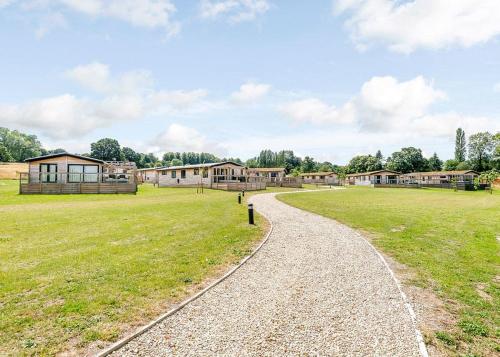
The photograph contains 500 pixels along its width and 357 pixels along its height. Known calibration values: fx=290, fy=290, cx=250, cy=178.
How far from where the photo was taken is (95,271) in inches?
306

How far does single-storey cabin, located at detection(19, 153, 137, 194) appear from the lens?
31609 mm

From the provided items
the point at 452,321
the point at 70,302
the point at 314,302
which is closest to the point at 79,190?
the point at 70,302

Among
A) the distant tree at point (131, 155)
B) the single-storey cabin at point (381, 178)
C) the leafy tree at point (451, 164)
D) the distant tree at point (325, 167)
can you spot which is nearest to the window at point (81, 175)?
the single-storey cabin at point (381, 178)

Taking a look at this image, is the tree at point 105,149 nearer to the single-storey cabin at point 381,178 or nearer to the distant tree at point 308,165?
the distant tree at point 308,165

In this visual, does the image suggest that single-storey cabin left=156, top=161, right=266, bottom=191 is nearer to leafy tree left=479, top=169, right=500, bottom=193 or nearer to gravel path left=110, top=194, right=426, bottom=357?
leafy tree left=479, top=169, right=500, bottom=193

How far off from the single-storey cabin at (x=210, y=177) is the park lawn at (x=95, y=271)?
31.0 m

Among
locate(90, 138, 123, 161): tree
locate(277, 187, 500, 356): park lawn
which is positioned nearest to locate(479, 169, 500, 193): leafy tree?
locate(277, 187, 500, 356): park lawn

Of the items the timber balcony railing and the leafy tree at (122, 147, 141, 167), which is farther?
the leafy tree at (122, 147, 141, 167)

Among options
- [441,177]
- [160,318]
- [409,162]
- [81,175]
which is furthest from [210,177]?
[409,162]

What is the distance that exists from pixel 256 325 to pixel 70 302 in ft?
12.8

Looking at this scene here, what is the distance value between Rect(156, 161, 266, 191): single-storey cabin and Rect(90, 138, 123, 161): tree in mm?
74194

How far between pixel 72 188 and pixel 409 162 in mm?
99918

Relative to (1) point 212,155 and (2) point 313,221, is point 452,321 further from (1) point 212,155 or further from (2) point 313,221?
(1) point 212,155

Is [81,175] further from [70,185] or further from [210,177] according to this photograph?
[210,177]
